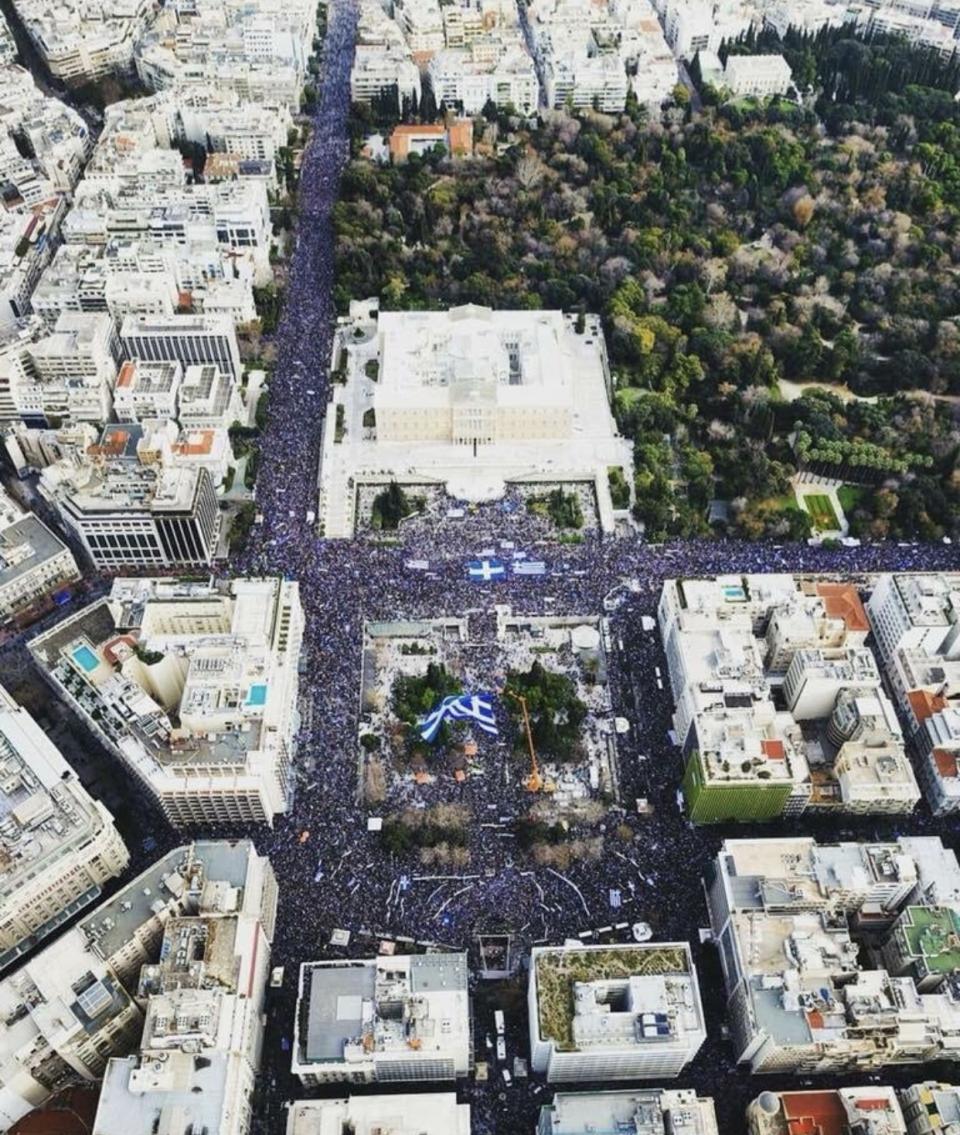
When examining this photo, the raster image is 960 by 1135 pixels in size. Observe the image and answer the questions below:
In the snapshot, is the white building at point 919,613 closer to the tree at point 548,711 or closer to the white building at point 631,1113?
the tree at point 548,711

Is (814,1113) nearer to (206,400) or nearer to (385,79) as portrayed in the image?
(206,400)

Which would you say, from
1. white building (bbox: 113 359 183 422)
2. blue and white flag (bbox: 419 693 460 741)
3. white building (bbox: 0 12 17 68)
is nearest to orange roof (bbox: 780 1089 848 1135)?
→ blue and white flag (bbox: 419 693 460 741)

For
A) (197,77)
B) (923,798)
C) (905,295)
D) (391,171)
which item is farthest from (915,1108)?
(197,77)

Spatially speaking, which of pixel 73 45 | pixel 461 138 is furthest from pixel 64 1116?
pixel 73 45

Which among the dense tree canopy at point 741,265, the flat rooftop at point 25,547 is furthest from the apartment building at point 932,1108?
the flat rooftop at point 25,547

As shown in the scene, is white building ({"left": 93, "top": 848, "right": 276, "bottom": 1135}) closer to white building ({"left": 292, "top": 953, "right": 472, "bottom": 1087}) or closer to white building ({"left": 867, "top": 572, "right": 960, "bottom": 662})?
white building ({"left": 292, "top": 953, "right": 472, "bottom": 1087})

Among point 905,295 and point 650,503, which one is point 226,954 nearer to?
point 650,503
